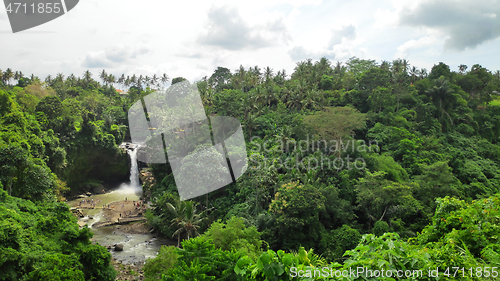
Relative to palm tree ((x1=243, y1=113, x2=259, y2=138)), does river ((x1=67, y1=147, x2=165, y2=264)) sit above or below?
below

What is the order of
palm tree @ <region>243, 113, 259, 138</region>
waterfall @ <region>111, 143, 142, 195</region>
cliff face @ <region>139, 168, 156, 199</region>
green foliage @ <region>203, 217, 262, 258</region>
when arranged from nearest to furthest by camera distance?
green foliage @ <region>203, 217, 262, 258</region> < cliff face @ <region>139, 168, 156, 199</region> < palm tree @ <region>243, 113, 259, 138</region> < waterfall @ <region>111, 143, 142, 195</region>

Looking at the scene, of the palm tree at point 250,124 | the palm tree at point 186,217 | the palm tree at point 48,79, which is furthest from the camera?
the palm tree at point 48,79

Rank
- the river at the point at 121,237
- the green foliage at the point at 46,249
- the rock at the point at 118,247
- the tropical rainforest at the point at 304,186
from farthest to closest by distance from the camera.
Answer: the rock at the point at 118,247, the river at the point at 121,237, the green foliage at the point at 46,249, the tropical rainforest at the point at 304,186

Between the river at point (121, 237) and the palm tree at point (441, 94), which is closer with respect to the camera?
the river at point (121, 237)

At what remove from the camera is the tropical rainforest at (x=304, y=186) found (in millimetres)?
3623

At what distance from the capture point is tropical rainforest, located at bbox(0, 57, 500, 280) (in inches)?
143

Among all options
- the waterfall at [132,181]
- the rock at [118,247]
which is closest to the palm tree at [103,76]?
the waterfall at [132,181]

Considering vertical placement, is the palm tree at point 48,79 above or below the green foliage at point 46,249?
above

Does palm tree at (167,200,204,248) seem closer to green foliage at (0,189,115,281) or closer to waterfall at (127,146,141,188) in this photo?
green foliage at (0,189,115,281)

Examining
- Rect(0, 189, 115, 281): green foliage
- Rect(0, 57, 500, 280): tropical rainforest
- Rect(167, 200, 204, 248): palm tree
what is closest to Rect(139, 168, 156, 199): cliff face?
Rect(0, 57, 500, 280): tropical rainforest

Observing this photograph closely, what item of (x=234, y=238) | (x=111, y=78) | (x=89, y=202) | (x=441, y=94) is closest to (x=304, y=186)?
(x=234, y=238)

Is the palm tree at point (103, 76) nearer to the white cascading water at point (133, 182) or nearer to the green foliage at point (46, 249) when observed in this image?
the white cascading water at point (133, 182)

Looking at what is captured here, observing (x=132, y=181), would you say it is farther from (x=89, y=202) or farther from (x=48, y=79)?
(x=48, y=79)

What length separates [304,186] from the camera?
56.5ft
